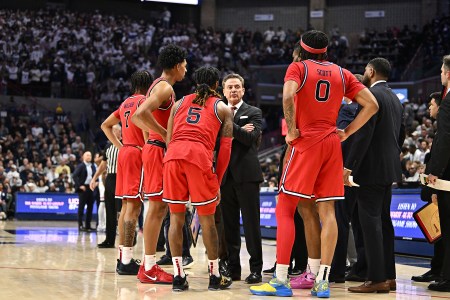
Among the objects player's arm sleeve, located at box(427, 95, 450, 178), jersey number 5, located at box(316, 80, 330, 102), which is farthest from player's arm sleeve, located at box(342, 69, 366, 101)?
player's arm sleeve, located at box(427, 95, 450, 178)

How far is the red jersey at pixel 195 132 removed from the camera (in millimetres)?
5996

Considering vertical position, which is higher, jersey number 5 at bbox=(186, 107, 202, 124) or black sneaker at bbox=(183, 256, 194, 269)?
jersey number 5 at bbox=(186, 107, 202, 124)

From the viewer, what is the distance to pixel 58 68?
83.7 ft

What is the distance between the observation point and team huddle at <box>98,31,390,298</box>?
5.71 m

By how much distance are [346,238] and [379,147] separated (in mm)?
1182

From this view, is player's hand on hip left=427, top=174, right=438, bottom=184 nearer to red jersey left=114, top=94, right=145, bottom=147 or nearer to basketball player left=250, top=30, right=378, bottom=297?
basketball player left=250, top=30, right=378, bottom=297

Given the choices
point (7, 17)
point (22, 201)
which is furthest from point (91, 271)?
point (7, 17)

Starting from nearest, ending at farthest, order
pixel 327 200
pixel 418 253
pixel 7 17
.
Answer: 1. pixel 327 200
2. pixel 418 253
3. pixel 7 17

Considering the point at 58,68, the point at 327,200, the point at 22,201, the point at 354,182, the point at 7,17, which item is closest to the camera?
the point at 327,200

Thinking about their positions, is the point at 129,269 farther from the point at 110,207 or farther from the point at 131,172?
the point at 110,207

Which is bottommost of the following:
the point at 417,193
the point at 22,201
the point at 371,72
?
the point at 22,201

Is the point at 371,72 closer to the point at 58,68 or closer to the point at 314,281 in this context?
the point at 314,281

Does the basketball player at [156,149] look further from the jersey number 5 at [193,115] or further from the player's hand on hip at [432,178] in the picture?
the player's hand on hip at [432,178]

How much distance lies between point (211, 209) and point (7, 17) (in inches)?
923
